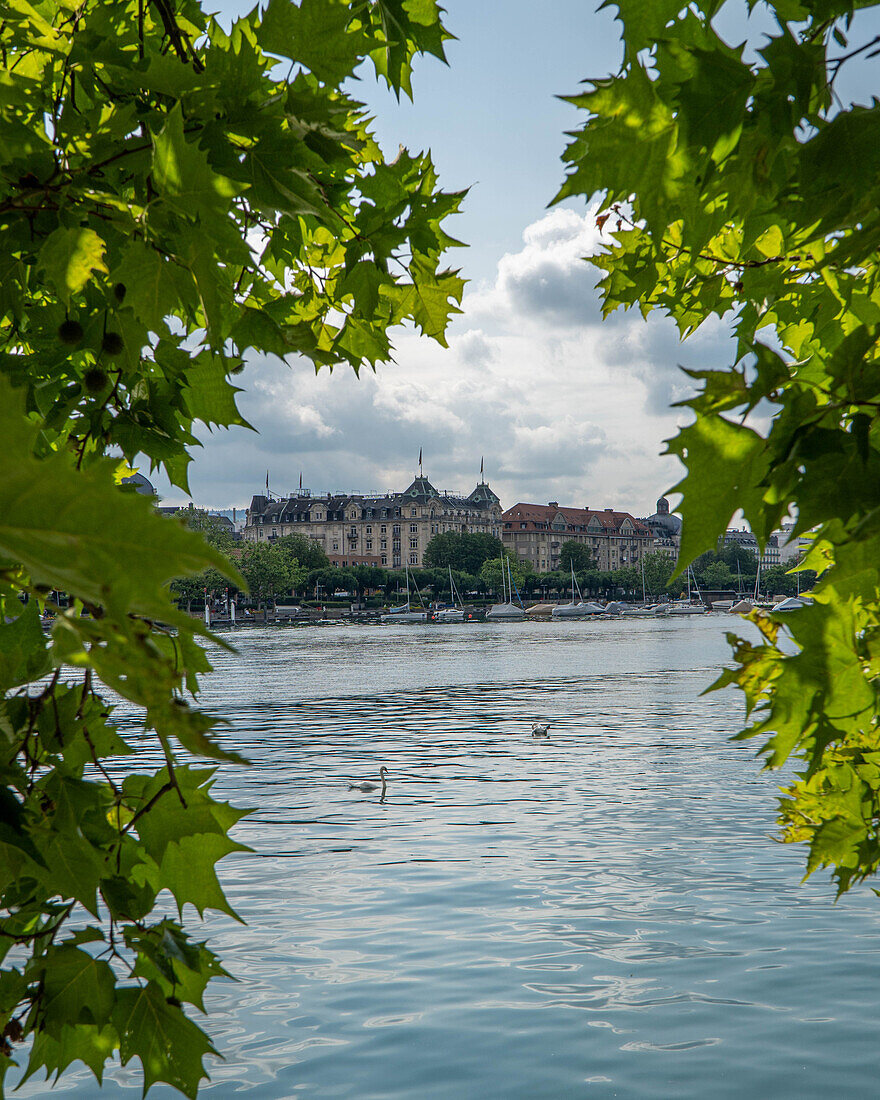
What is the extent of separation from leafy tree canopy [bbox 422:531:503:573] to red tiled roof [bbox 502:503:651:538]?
2550 cm

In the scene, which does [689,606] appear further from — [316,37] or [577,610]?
[316,37]

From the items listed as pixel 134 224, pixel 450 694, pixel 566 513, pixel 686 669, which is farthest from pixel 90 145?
pixel 566 513

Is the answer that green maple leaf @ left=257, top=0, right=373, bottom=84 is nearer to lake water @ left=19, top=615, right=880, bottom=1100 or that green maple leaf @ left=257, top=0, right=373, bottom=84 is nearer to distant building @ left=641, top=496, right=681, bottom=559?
lake water @ left=19, top=615, right=880, bottom=1100

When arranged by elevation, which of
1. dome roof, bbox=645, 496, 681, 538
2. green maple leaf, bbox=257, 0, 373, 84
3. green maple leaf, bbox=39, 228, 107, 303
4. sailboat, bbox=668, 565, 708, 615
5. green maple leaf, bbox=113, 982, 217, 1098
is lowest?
sailboat, bbox=668, 565, 708, 615

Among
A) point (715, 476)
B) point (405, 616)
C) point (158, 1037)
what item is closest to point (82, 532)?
point (715, 476)

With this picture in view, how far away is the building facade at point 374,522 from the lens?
146000 mm

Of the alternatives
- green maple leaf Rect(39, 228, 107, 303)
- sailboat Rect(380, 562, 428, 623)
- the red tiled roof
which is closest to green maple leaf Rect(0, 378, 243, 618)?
green maple leaf Rect(39, 228, 107, 303)

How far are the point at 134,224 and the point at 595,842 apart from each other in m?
11.3

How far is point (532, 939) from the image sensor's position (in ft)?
27.2

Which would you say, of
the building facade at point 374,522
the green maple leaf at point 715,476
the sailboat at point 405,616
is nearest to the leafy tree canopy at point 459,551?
the building facade at point 374,522

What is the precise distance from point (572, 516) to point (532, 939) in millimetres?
159986

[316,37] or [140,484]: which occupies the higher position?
[316,37]

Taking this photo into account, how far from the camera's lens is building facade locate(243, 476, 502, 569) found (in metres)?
146

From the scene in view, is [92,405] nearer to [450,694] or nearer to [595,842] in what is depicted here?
[595,842]
